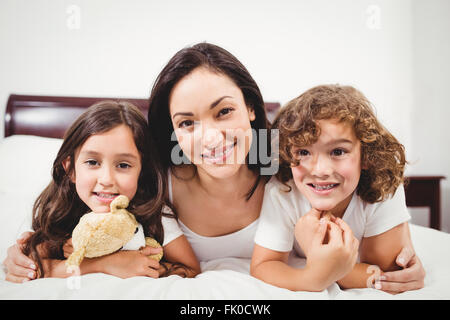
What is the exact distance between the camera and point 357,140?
688 mm

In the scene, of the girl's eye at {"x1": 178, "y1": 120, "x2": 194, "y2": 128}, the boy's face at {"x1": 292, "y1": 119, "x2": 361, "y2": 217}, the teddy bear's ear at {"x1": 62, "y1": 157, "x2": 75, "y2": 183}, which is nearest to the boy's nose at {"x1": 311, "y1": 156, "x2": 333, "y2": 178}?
the boy's face at {"x1": 292, "y1": 119, "x2": 361, "y2": 217}

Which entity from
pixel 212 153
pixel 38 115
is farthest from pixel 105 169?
pixel 38 115

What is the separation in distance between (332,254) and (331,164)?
0.20 meters

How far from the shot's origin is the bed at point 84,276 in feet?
1.93

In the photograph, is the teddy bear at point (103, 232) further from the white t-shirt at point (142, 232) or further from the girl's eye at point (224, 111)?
the girl's eye at point (224, 111)

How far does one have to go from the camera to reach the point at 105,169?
67 centimetres

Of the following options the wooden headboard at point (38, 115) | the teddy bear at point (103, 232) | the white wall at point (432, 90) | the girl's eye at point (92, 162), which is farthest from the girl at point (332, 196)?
the white wall at point (432, 90)

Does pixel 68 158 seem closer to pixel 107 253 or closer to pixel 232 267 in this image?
pixel 107 253

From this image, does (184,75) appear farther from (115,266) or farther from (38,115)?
(38,115)

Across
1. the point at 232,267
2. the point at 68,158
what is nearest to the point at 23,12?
the point at 68,158

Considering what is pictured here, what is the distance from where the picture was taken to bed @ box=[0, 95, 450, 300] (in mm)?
589

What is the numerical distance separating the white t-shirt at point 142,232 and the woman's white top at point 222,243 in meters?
0.08

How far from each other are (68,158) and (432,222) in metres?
1.94

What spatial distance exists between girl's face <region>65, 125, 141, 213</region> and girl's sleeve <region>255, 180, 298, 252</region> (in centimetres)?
36
